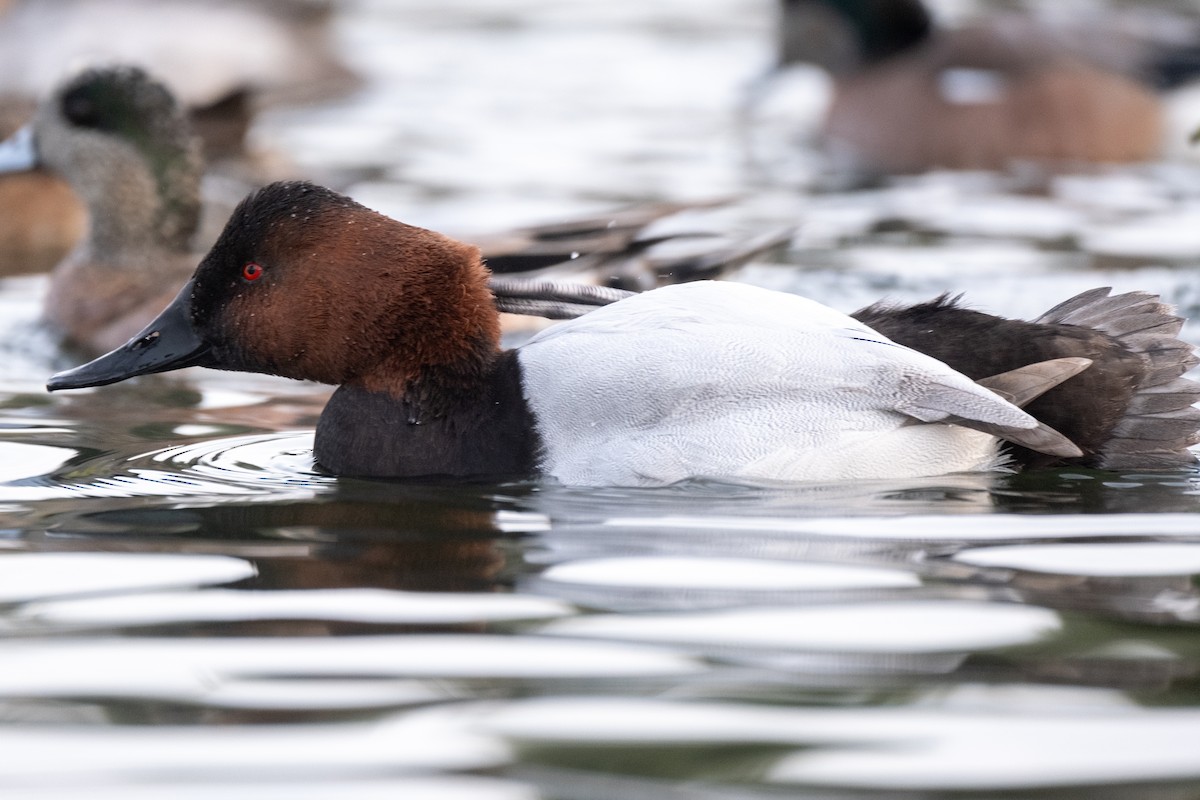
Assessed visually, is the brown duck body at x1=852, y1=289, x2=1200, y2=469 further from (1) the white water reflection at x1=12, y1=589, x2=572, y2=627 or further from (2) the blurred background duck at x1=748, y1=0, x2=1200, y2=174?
(2) the blurred background duck at x1=748, y1=0, x2=1200, y2=174

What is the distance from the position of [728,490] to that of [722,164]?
23.6 ft

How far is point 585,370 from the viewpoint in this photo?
4.49 m

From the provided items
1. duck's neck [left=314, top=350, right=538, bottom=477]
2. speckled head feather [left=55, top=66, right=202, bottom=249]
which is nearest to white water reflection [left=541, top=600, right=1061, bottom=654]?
duck's neck [left=314, top=350, right=538, bottom=477]

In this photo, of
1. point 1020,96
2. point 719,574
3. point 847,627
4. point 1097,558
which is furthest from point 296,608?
point 1020,96

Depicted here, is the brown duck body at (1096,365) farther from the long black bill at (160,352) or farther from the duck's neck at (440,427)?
the long black bill at (160,352)

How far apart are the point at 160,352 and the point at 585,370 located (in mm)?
1173

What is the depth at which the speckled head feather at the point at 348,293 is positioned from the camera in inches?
187

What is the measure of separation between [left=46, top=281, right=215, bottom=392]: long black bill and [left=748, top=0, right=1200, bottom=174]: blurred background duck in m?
7.15

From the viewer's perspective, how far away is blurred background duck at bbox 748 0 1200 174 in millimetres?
11359

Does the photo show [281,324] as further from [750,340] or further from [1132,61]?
[1132,61]

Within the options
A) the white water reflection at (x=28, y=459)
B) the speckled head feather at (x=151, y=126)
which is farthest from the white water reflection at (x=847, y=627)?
the speckled head feather at (x=151, y=126)

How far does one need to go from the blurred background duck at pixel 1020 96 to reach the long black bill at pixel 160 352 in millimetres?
7152

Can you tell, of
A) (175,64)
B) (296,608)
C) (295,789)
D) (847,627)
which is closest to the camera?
(295,789)

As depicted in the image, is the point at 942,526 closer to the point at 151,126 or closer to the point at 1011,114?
the point at 151,126
